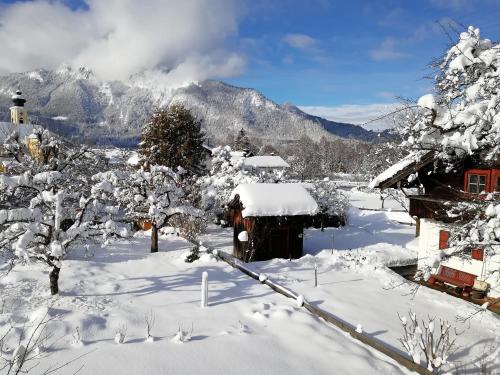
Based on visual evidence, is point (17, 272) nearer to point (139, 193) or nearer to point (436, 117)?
point (139, 193)

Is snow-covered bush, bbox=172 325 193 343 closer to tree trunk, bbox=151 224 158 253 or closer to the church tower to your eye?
tree trunk, bbox=151 224 158 253

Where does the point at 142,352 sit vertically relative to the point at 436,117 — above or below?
below

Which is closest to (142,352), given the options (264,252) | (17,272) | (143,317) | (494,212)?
(143,317)

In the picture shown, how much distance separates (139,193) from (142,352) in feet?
46.4

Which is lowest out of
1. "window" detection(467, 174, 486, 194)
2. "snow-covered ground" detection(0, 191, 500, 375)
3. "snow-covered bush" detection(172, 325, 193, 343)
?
"snow-covered ground" detection(0, 191, 500, 375)

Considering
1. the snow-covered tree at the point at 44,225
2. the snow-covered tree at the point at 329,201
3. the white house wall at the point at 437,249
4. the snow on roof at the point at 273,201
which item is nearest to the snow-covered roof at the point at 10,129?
the snow-covered tree at the point at 44,225

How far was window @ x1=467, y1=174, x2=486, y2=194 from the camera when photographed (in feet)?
45.0

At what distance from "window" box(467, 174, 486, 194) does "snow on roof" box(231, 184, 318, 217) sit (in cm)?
699

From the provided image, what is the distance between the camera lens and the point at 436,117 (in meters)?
6.38

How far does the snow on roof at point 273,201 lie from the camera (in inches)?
715

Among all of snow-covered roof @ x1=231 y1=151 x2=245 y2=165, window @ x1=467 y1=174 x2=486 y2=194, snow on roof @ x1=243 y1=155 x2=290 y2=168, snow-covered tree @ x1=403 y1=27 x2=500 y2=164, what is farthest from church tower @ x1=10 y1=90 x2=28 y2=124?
snow-covered tree @ x1=403 y1=27 x2=500 y2=164

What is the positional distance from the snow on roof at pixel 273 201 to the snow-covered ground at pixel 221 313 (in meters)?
2.44

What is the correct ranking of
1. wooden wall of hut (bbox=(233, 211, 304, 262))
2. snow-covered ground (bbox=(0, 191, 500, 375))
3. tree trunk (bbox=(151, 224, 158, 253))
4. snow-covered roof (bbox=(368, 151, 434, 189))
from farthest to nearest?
tree trunk (bbox=(151, 224, 158, 253))
wooden wall of hut (bbox=(233, 211, 304, 262))
snow-covered roof (bbox=(368, 151, 434, 189))
snow-covered ground (bbox=(0, 191, 500, 375))

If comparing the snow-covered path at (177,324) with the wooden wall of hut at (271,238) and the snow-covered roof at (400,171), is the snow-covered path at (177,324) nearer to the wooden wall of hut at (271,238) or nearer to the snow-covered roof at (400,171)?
the wooden wall of hut at (271,238)
